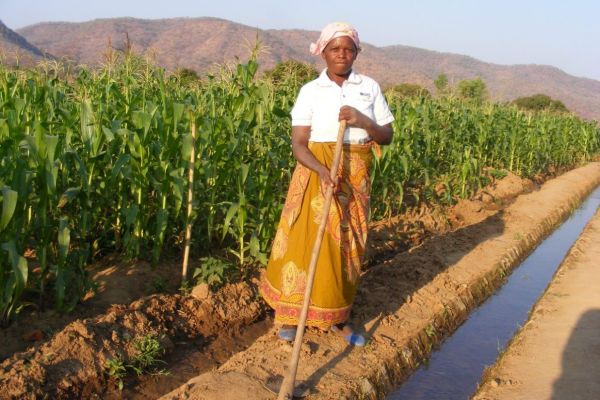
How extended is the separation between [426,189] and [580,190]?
512cm

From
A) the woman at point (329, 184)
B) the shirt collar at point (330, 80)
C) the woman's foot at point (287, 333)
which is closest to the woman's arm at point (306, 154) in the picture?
the woman at point (329, 184)

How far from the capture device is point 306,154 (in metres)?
3.26

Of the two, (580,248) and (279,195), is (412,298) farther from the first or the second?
(580,248)

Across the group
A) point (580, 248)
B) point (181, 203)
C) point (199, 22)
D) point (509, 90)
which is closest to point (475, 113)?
point (580, 248)

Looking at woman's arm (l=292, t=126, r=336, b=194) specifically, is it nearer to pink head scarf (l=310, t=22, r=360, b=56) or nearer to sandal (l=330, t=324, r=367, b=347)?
pink head scarf (l=310, t=22, r=360, b=56)

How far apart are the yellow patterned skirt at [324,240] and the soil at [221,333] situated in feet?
0.91

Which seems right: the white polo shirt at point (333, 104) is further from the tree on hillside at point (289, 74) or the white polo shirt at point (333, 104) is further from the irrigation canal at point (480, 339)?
the tree on hillside at point (289, 74)

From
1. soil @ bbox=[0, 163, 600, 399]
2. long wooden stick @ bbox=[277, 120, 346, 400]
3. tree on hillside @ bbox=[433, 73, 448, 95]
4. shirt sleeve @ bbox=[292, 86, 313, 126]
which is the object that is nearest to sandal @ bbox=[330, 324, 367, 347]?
soil @ bbox=[0, 163, 600, 399]

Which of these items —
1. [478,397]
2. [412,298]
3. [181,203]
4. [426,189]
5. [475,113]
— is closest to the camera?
[478,397]

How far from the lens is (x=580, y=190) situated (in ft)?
38.9

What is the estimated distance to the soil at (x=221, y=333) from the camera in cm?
325

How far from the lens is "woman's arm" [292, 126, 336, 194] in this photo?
3.16 m

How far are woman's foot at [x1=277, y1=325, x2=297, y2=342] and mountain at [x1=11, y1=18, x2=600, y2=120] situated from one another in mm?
54270

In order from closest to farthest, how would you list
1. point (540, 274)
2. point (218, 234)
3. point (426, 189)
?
point (218, 234), point (540, 274), point (426, 189)
